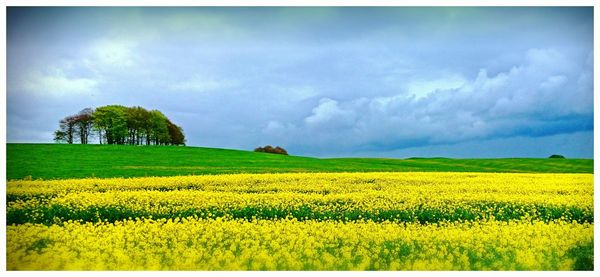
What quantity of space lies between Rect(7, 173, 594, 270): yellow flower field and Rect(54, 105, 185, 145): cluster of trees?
1025mm

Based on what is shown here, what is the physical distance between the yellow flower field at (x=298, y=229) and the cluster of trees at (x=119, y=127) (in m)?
1.02

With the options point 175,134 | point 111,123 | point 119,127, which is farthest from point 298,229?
Result: point 119,127

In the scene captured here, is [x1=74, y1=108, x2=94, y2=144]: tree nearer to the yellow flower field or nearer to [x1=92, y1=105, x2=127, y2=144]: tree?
[x1=92, y1=105, x2=127, y2=144]: tree

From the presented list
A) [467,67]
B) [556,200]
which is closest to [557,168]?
[556,200]

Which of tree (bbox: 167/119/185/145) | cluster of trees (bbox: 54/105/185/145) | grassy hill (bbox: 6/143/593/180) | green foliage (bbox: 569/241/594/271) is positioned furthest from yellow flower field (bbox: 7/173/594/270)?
tree (bbox: 167/119/185/145)

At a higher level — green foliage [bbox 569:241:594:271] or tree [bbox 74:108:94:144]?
tree [bbox 74:108:94:144]

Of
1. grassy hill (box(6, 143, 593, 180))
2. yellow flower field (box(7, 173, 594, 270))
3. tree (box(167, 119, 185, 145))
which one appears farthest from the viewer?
tree (box(167, 119, 185, 145))

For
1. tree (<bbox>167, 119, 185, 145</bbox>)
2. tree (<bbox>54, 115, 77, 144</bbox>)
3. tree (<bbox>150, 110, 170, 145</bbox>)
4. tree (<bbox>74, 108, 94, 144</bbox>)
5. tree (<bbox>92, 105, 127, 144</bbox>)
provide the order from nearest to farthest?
tree (<bbox>54, 115, 77, 144</bbox>) → tree (<bbox>74, 108, 94, 144</bbox>) → tree (<bbox>92, 105, 127, 144</bbox>) → tree (<bbox>150, 110, 170, 145</bbox>) → tree (<bbox>167, 119, 185, 145</bbox>)

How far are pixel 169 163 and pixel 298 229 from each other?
877cm

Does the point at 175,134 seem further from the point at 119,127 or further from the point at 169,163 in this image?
the point at 169,163

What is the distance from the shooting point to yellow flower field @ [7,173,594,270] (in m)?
7.52

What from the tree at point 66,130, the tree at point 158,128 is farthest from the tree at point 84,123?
the tree at point 158,128
